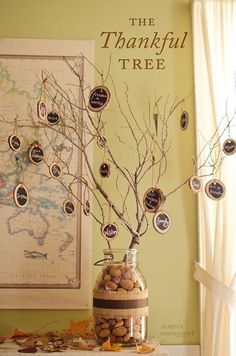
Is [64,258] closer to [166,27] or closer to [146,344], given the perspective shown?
[146,344]

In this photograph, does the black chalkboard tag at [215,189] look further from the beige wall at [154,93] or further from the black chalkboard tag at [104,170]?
the black chalkboard tag at [104,170]

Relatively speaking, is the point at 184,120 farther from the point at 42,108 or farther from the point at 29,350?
the point at 29,350

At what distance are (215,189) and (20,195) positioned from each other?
0.86 metres

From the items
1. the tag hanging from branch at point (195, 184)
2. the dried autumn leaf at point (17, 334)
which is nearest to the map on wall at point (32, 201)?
the dried autumn leaf at point (17, 334)

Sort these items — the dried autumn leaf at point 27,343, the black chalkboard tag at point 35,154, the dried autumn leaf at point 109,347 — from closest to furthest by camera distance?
the dried autumn leaf at point 109,347, the dried autumn leaf at point 27,343, the black chalkboard tag at point 35,154

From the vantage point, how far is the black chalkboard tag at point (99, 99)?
2.01 meters

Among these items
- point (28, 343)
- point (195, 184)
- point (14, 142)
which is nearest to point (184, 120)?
point (195, 184)

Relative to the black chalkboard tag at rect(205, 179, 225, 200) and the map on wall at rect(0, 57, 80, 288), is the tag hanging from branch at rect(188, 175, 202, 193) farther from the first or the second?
the map on wall at rect(0, 57, 80, 288)

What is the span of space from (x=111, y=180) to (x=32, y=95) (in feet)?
1.84

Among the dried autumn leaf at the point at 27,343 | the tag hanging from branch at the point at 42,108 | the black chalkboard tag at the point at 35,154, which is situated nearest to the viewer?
the dried autumn leaf at the point at 27,343

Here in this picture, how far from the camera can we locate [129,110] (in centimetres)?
237

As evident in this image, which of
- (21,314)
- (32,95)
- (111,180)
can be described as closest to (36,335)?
(21,314)

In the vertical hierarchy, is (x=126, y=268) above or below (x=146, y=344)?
above

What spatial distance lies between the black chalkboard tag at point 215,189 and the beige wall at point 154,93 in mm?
263
